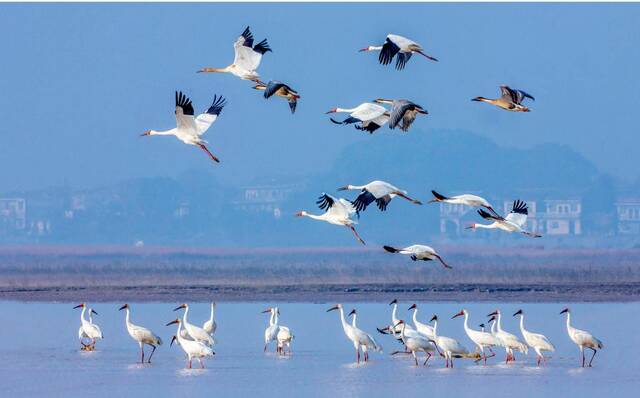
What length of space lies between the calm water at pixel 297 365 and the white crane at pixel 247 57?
3.31 metres

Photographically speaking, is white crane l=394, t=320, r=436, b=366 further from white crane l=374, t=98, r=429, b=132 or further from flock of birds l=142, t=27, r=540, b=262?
white crane l=374, t=98, r=429, b=132

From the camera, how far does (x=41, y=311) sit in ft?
91.8

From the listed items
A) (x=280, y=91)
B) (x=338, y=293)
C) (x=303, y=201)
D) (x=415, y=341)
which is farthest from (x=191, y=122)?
(x=303, y=201)

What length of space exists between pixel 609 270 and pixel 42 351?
2389 cm

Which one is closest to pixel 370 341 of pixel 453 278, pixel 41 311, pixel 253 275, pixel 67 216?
pixel 41 311

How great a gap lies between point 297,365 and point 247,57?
3.65 metres

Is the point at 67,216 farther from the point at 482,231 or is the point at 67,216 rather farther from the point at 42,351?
the point at 42,351

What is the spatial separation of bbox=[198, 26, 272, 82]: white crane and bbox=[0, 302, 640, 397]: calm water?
10.8 feet


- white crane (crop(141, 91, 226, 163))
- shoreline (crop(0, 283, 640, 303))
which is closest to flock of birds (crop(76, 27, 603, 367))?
white crane (crop(141, 91, 226, 163))

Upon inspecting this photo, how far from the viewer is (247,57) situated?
18625 millimetres

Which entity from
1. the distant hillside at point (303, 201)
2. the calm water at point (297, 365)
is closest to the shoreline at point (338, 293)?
the calm water at point (297, 365)

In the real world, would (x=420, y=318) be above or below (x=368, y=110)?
below

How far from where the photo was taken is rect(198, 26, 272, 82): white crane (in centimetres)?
1853

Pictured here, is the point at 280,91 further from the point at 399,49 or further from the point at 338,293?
the point at 338,293
